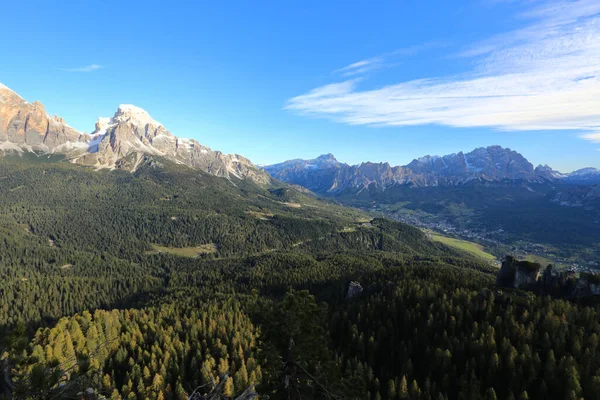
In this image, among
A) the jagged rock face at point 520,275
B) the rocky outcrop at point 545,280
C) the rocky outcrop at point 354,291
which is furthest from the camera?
the rocky outcrop at point 354,291

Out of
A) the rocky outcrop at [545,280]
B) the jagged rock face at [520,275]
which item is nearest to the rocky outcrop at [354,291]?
the rocky outcrop at [545,280]

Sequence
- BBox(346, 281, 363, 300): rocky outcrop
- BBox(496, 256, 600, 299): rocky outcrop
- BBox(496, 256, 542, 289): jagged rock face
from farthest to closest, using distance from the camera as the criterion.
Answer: BBox(346, 281, 363, 300): rocky outcrop
BBox(496, 256, 542, 289): jagged rock face
BBox(496, 256, 600, 299): rocky outcrop

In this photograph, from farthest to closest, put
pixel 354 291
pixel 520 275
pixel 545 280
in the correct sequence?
1. pixel 354 291
2. pixel 520 275
3. pixel 545 280

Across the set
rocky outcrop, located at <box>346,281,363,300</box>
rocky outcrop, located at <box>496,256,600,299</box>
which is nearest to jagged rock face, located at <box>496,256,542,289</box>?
rocky outcrop, located at <box>496,256,600,299</box>

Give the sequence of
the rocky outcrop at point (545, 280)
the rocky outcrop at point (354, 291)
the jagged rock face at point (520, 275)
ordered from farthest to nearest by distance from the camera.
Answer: the rocky outcrop at point (354, 291), the jagged rock face at point (520, 275), the rocky outcrop at point (545, 280)

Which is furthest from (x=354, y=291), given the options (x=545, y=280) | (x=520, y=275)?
(x=545, y=280)

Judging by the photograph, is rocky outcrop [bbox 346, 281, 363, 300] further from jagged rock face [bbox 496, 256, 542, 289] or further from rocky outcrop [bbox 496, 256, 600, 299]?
jagged rock face [bbox 496, 256, 542, 289]

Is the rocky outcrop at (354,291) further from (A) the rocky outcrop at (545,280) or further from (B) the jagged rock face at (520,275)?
(B) the jagged rock face at (520,275)

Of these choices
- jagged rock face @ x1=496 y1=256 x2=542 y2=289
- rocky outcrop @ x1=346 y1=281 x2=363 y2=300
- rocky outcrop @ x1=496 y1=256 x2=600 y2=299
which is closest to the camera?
rocky outcrop @ x1=496 y1=256 x2=600 y2=299

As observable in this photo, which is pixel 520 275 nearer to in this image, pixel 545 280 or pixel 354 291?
pixel 545 280

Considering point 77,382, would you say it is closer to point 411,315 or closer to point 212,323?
point 212,323

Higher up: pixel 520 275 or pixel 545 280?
pixel 520 275

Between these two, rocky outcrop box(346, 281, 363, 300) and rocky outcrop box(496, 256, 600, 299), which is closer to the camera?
rocky outcrop box(496, 256, 600, 299)

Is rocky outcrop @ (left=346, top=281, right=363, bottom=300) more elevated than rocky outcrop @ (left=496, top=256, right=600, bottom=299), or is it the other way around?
rocky outcrop @ (left=496, top=256, right=600, bottom=299)
